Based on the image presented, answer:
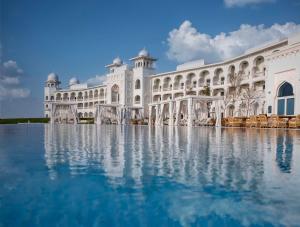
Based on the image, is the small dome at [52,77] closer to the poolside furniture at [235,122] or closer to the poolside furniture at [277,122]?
the poolside furniture at [235,122]

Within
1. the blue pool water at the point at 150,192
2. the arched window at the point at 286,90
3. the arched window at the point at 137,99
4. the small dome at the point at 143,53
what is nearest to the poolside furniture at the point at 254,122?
the arched window at the point at 286,90

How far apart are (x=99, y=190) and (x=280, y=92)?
77.5 ft

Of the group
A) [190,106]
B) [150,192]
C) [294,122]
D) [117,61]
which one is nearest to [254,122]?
[294,122]

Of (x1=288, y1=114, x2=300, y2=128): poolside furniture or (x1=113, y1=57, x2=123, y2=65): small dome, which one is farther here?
(x1=113, y1=57, x2=123, y2=65): small dome

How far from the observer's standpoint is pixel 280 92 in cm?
2419

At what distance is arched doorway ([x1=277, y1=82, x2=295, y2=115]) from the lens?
904 inches

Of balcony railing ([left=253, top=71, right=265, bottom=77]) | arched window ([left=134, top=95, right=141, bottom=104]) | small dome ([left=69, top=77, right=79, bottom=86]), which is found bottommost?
arched window ([left=134, top=95, right=141, bottom=104])

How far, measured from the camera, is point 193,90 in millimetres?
46312

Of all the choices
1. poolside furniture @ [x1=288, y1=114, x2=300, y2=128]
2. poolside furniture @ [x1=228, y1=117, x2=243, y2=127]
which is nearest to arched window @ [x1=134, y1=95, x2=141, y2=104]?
poolside furniture @ [x1=228, y1=117, x2=243, y2=127]

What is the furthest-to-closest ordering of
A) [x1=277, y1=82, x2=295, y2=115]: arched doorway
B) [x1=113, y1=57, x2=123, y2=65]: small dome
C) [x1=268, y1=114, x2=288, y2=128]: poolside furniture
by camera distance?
[x1=113, y1=57, x2=123, y2=65]: small dome → [x1=277, y1=82, x2=295, y2=115]: arched doorway → [x1=268, y1=114, x2=288, y2=128]: poolside furniture

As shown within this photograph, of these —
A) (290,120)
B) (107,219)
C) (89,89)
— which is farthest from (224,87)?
(107,219)

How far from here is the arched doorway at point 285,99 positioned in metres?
23.0

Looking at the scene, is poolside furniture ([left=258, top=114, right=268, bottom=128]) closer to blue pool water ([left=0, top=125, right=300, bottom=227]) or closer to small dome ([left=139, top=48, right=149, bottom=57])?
blue pool water ([left=0, top=125, right=300, bottom=227])

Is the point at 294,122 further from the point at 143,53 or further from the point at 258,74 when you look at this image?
the point at 143,53
